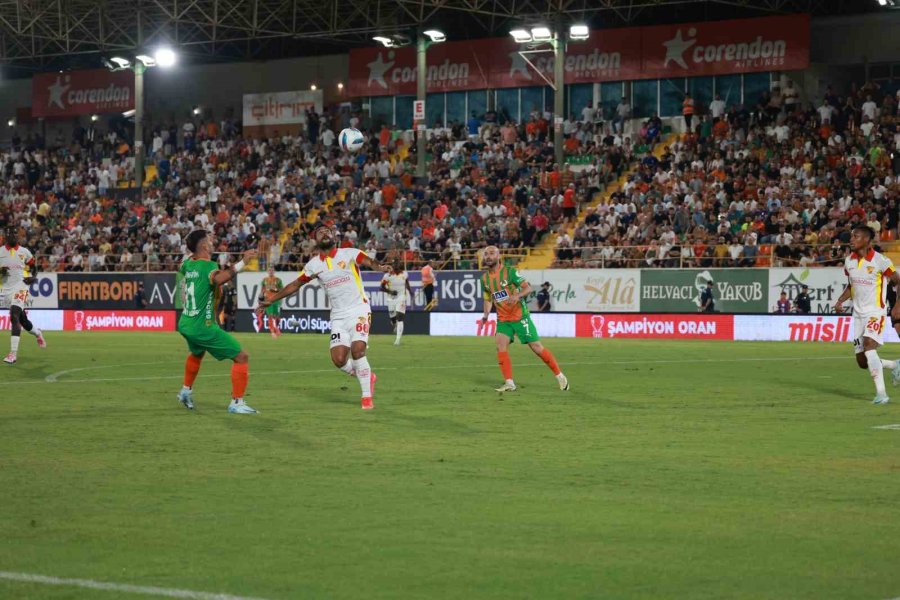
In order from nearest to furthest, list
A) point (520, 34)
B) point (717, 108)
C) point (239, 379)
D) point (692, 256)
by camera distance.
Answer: point (239, 379)
point (692, 256)
point (520, 34)
point (717, 108)

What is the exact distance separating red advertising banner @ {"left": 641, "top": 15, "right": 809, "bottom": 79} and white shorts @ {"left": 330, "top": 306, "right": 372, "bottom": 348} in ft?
113

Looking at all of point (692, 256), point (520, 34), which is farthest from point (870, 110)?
point (520, 34)

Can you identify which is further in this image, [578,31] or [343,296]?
[578,31]

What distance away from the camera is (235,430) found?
13.7 meters

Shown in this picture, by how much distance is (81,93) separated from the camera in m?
64.9

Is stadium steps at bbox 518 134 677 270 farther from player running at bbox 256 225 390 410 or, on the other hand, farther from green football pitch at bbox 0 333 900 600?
player running at bbox 256 225 390 410

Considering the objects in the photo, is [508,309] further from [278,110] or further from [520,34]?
[278,110]

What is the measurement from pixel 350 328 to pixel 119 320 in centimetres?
3402

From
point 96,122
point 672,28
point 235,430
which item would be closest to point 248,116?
point 96,122

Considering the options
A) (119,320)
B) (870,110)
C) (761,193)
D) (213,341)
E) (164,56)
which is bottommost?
(119,320)

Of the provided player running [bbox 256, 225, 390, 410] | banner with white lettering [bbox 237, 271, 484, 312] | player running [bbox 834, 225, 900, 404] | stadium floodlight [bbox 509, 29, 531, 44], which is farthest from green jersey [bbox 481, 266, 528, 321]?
stadium floodlight [bbox 509, 29, 531, 44]

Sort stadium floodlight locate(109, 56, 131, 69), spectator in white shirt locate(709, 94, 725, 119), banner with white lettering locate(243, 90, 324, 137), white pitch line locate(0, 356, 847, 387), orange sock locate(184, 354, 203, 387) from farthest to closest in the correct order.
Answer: banner with white lettering locate(243, 90, 324, 137) → stadium floodlight locate(109, 56, 131, 69) → spectator in white shirt locate(709, 94, 725, 119) → white pitch line locate(0, 356, 847, 387) → orange sock locate(184, 354, 203, 387)

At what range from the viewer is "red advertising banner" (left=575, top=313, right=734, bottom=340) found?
3734 centimetres

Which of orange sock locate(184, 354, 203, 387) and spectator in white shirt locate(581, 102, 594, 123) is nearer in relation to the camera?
orange sock locate(184, 354, 203, 387)
